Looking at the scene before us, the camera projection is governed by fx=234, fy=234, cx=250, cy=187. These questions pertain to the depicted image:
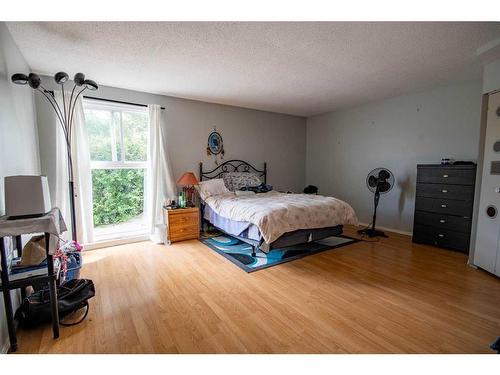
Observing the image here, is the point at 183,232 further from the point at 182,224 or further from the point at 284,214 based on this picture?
the point at 284,214

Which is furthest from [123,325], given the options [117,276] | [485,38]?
[485,38]

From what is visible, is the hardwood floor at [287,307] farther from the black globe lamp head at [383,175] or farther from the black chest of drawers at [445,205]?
the black globe lamp head at [383,175]

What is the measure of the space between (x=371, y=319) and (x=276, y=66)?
270 cm

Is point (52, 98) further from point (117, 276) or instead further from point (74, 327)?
point (74, 327)

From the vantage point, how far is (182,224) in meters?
3.74

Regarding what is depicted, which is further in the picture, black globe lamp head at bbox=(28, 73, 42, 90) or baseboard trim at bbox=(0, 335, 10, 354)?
black globe lamp head at bbox=(28, 73, 42, 90)

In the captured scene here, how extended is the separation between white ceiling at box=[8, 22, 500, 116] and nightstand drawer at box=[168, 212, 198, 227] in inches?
77.1

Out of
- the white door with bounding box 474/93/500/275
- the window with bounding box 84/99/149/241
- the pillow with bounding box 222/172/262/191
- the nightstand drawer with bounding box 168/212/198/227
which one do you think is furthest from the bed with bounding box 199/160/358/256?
the white door with bounding box 474/93/500/275

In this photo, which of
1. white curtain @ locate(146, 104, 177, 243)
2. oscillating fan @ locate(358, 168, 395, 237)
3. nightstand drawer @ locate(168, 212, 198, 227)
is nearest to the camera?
nightstand drawer @ locate(168, 212, 198, 227)

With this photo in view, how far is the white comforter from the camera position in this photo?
2723 mm

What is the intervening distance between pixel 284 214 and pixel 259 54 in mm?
1799

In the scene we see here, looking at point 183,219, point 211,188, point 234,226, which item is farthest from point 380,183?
point 183,219

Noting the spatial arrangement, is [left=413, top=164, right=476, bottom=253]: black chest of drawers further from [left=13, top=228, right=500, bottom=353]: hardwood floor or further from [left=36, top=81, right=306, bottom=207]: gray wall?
[left=36, top=81, right=306, bottom=207]: gray wall

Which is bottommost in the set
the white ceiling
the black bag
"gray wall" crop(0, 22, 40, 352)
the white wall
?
the black bag
